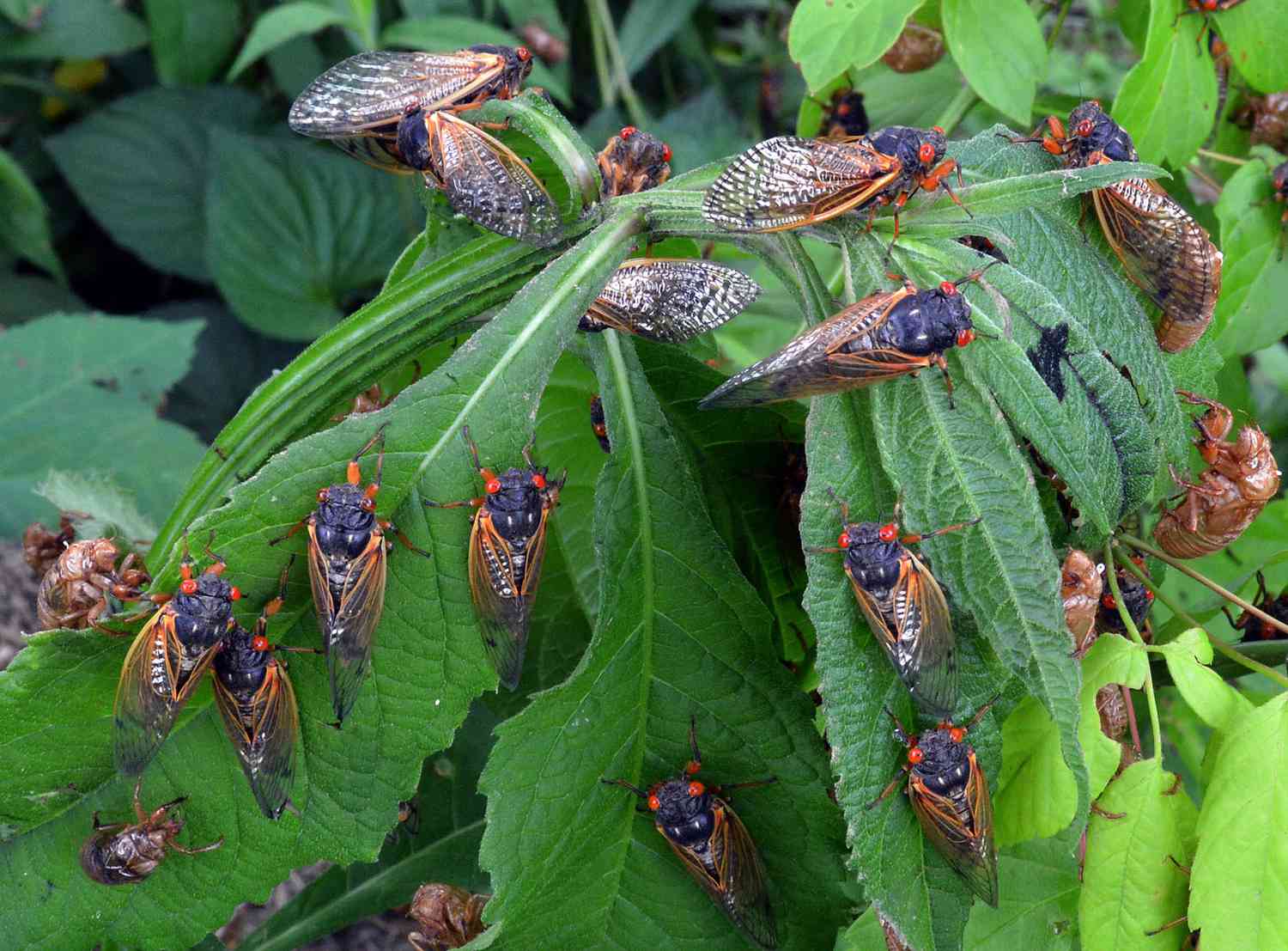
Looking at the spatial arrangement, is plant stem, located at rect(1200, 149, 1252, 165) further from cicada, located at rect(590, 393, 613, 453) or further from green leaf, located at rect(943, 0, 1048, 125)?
cicada, located at rect(590, 393, 613, 453)

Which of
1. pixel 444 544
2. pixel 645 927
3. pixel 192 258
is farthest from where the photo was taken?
pixel 192 258

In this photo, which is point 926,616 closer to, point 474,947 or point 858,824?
point 858,824

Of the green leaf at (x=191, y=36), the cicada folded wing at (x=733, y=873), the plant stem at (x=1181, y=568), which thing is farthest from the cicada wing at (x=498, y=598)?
the green leaf at (x=191, y=36)

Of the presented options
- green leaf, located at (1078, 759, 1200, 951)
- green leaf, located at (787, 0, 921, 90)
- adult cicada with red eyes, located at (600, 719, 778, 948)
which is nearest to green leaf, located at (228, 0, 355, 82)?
green leaf, located at (787, 0, 921, 90)

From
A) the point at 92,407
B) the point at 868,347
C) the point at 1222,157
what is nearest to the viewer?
the point at 868,347

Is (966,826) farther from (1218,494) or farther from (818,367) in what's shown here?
(1218,494)

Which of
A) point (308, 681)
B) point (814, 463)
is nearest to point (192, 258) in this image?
point (308, 681)

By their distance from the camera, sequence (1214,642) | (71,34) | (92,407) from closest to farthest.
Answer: (1214,642) → (92,407) → (71,34)

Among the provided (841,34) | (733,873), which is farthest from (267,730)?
(841,34)

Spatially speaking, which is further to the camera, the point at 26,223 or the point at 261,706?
the point at 26,223
